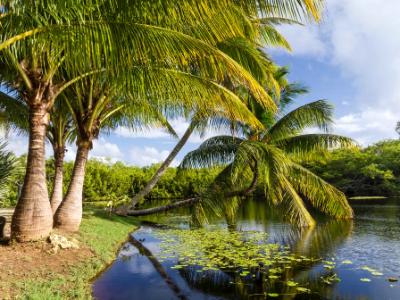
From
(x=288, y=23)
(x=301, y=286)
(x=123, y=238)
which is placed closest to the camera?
(x=301, y=286)

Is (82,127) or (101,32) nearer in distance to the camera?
(101,32)

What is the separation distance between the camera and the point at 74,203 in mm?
9836

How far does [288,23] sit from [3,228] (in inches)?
482

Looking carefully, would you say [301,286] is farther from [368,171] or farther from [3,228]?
[368,171]

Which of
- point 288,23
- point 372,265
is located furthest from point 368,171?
point 372,265

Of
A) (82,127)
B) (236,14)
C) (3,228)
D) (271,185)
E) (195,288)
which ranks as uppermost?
(236,14)

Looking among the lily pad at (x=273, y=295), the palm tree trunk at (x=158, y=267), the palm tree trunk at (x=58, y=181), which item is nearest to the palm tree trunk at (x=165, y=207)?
the palm tree trunk at (x=158, y=267)

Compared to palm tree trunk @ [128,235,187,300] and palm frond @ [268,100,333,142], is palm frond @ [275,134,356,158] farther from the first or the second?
palm tree trunk @ [128,235,187,300]

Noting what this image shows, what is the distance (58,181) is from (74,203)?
1957 mm

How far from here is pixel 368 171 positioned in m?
35.5

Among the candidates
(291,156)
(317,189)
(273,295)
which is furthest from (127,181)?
(273,295)

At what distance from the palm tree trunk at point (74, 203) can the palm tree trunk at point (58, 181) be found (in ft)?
4.27

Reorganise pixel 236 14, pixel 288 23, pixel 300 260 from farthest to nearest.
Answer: pixel 288 23 < pixel 300 260 < pixel 236 14

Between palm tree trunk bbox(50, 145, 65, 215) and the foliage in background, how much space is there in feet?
97.5
